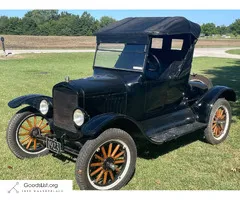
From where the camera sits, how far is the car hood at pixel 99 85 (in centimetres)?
431

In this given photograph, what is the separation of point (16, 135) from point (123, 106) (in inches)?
67.3

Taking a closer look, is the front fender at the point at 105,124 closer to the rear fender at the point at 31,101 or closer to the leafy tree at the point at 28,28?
the rear fender at the point at 31,101

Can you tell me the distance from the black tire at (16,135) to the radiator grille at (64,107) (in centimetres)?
58

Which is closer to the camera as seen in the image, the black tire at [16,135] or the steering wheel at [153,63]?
the black tire at [16,135]

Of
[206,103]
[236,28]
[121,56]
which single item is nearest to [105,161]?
[121,56]

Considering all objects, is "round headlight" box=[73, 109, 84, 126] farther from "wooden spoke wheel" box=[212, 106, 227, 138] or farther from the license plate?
"wooden spoke wheel" box=[212, 106, 227, 138]

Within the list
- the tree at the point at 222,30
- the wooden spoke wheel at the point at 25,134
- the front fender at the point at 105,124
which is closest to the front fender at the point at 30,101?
the wooden spoke wheel at the point at 25,134

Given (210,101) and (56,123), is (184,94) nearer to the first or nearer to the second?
(210,101)

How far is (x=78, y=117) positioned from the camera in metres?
4.18

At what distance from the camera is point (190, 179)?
14.5 feet

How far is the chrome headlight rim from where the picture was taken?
13.5ft

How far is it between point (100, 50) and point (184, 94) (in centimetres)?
174

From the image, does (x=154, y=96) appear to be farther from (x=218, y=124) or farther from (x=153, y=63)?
(x=218, y=124)

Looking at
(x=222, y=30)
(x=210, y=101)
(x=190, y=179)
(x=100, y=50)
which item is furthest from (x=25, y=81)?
→ (x=222, y=30)
